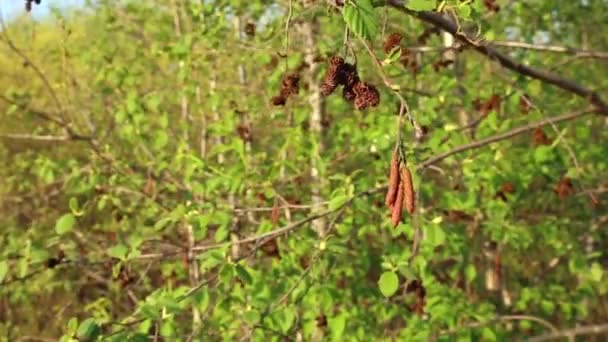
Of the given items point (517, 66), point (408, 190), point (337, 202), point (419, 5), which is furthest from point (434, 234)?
point (408, 190)

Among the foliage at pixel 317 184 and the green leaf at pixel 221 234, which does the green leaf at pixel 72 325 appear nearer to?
the foliage at pixel 317 184

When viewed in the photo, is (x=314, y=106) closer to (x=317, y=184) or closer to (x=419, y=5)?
(x=317, y=184)

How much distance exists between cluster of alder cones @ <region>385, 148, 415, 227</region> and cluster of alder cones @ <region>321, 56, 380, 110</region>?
21 cm

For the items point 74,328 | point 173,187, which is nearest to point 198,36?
point 173,187

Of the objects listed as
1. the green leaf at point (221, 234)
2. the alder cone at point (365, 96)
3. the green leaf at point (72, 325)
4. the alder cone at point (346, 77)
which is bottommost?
the green leaf at point (72, 325)

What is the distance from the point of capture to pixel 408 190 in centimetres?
147

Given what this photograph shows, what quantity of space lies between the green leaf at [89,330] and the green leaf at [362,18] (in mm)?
1218

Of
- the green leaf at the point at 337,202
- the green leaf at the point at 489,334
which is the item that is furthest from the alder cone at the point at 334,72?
the green leaf at the point at 489,334

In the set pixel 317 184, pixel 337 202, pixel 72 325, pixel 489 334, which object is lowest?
pixel 489 334

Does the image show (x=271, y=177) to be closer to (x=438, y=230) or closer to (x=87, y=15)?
(x=438, y=230)

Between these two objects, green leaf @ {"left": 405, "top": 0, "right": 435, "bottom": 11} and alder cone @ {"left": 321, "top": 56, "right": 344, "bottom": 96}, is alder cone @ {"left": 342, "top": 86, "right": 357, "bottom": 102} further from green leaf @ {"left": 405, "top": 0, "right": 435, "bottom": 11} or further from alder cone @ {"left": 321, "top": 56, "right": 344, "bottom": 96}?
green leaf @ {"left": 405, "top": 0, "right": 435, "bottom": 11}

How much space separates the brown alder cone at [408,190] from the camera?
1445mm

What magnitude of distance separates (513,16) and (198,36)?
2.90 metres

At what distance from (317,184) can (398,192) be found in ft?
10.7
